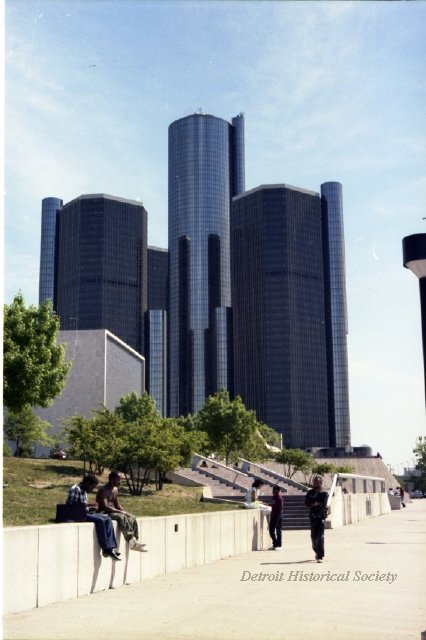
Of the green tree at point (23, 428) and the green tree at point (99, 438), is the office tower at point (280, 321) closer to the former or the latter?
the green tree at point (23, 428)

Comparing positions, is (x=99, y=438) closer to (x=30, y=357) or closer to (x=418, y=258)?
(x=30, y=357)

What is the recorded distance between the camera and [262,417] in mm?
184125

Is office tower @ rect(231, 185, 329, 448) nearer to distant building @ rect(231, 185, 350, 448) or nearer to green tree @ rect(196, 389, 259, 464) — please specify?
distant building @ rect(231, 185, 350, 448)

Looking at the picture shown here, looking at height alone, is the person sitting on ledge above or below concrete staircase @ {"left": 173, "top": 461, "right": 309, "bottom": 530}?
above

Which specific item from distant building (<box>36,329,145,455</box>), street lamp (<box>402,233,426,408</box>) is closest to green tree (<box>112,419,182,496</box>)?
street lamp (<box>402,233,426,408</box>)

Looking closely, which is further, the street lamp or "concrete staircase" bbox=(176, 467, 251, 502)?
"concrete staircase" bbox=(176, 467, 251, 502)

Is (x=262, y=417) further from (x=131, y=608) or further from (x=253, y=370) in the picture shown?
(x=131, y=608)

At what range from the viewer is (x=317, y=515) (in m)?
14.8

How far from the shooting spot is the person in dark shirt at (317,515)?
575 inches

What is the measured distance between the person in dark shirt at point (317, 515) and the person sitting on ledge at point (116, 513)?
4289 mm

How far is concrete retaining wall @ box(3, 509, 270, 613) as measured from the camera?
8.52 m

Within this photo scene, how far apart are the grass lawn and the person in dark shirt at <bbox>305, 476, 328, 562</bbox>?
6.16 metres

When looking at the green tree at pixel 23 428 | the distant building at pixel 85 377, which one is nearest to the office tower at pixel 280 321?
the distant building at pixel 85 377

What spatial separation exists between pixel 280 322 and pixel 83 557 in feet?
582
